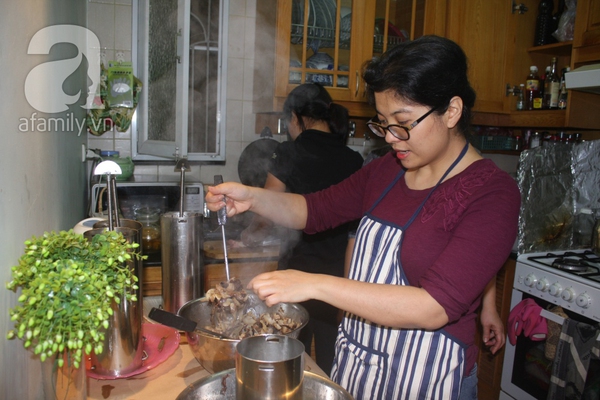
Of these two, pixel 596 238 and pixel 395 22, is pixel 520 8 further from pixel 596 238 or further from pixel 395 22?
pixel 596 238

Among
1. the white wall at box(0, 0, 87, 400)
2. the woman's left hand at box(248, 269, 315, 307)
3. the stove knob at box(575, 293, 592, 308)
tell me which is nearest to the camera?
the white wall at box(0, 0, 87, 400)

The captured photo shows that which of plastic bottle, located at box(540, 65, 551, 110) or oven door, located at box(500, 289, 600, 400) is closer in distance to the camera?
oven door, located at box(500, 289, 600, 400)

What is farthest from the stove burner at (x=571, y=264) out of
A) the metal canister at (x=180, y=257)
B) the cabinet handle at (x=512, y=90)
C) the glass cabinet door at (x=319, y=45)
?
the metal canister at (x=180, y=257)

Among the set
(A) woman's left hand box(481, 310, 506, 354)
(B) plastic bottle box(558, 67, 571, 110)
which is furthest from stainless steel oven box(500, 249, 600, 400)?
(B) plastic bottle box(558, 67, 571, 110)

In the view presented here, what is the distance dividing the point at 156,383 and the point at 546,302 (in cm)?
192

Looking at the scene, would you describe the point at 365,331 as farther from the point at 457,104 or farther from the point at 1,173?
the point at 1,173

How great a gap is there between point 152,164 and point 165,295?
183 cm

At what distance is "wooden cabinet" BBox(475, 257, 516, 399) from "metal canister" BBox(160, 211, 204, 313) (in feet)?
5.80

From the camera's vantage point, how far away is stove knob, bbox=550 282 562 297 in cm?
218

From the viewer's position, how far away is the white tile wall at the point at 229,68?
9.64ft

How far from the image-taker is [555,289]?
219 cm

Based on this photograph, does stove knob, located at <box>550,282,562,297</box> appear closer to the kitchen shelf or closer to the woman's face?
the woman's face

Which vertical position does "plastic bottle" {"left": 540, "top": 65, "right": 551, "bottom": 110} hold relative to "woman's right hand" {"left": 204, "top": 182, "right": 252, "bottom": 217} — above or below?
above

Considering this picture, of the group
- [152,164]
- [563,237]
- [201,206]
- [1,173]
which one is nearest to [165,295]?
[1,173]
